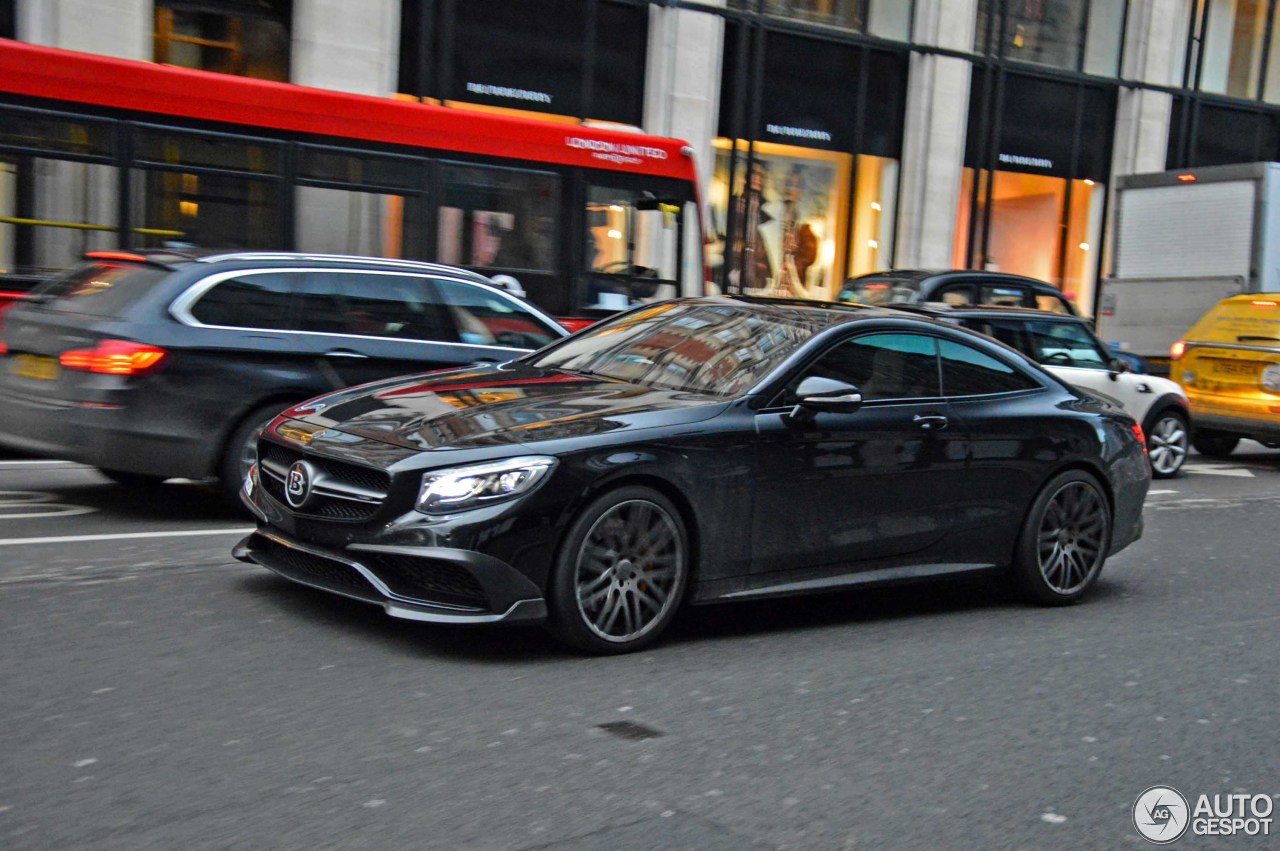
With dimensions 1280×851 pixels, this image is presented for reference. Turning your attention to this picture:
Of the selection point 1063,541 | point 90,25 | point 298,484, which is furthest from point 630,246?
point 298,484

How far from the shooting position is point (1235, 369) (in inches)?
595

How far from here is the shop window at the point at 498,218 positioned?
1304cm

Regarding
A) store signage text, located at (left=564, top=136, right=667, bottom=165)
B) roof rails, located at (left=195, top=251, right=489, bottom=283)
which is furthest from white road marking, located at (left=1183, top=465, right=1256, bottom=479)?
roof rails, located at (left=195, top=251, right=489, bottom=283)

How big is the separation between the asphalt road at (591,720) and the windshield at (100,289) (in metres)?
1.62

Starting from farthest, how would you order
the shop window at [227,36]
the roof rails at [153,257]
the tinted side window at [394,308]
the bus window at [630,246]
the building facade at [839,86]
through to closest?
the building facade at [839,86], the shop window at [227,36], the bus window at [630,246], the tinted side window at [394,308], the roof rails at [153,257]

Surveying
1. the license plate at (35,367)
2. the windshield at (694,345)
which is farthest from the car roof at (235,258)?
the windshield at (694,345)

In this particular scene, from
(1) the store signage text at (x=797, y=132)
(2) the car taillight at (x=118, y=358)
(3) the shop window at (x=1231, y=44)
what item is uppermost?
(3) the shop window at (x=1231, y=44)

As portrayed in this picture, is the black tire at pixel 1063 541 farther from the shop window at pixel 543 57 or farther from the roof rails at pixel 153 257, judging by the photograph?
the shop window at pixel 543 57

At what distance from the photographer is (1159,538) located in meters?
9.99

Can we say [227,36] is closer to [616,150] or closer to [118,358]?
[616,150]

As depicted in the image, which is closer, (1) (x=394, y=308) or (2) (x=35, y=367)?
(2) (x=35, y=367)

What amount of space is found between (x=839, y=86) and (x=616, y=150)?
39.0 feet

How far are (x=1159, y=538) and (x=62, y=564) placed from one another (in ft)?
23.6

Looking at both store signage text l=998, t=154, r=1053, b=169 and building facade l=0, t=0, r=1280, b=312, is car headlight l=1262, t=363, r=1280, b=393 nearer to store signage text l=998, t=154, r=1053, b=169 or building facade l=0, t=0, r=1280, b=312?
building facade l=0, t=0, r=1280, b=312
